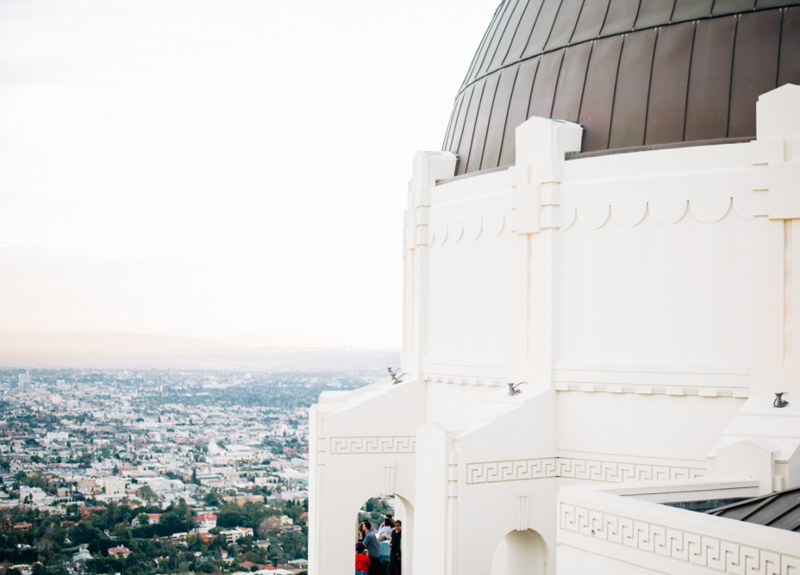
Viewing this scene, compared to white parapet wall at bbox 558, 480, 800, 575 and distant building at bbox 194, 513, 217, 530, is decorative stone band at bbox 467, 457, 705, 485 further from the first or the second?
distant building at bbox 194, 513, 217, 530

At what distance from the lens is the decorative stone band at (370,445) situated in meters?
13.6

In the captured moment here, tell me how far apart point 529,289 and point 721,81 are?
382 centimetres

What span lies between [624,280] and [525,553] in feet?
13.5

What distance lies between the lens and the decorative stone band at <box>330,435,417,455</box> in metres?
13.6

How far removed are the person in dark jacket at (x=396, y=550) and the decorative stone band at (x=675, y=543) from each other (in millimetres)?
8897

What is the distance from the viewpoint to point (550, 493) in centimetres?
1103

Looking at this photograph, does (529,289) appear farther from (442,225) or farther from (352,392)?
(352,392)

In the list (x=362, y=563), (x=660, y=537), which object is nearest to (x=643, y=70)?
(x=660, y=537)

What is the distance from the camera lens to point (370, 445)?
13844 mm

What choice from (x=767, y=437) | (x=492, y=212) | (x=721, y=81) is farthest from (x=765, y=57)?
(x=767, y=437)

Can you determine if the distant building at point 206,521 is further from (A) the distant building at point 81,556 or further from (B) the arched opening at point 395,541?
(B) the arched opening at point 395,541

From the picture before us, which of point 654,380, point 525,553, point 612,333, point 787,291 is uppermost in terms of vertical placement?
point 787,291

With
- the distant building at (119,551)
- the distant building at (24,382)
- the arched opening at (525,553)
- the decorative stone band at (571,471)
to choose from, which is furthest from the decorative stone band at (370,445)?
the distant building at (24,382)

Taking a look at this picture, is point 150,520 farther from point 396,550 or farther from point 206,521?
point 396,550
